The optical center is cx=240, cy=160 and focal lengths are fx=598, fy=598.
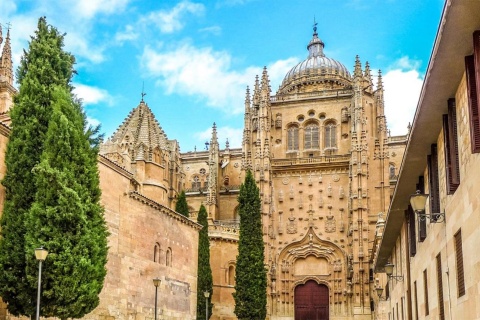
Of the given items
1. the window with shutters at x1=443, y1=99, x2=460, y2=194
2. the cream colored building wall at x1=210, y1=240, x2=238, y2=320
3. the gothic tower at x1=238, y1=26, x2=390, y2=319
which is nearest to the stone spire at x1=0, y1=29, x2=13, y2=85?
the cream colored building wall at x1=210, y1=240, x2=238, y2=320

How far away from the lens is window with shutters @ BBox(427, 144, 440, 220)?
40.1 ft

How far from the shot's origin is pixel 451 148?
33.5 feet

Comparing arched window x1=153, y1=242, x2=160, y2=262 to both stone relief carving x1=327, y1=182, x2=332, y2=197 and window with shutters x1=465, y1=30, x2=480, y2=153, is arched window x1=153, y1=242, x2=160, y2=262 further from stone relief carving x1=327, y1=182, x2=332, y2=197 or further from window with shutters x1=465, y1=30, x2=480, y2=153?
stone relief carving x1=327, y1=182, x2=332, y2=197

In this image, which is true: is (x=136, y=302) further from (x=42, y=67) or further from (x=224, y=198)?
(x=224, y=198)

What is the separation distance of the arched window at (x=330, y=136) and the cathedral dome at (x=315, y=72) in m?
6.08

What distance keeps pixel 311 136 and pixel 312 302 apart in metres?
14.8

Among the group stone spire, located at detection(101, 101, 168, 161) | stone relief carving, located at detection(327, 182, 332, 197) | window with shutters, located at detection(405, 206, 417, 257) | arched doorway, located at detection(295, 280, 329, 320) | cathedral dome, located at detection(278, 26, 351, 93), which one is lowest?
arched doorway, located at detection(295, 280, 329, 320)

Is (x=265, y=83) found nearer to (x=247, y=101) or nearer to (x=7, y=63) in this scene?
(x=247, y=101)

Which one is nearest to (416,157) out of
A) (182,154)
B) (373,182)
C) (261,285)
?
(261,285)

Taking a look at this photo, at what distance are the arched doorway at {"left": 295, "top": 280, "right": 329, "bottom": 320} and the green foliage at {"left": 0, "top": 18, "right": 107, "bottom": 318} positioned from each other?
3445 centimetres

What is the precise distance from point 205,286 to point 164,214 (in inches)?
625

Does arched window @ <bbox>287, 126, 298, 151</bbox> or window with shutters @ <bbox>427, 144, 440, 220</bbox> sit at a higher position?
arched window @ <bbox>287, 126, 298, 151</bbox>

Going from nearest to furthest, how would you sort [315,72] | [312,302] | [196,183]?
[312,302] < [315,72] < [196,183]

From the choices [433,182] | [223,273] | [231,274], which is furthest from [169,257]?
[231,274]
